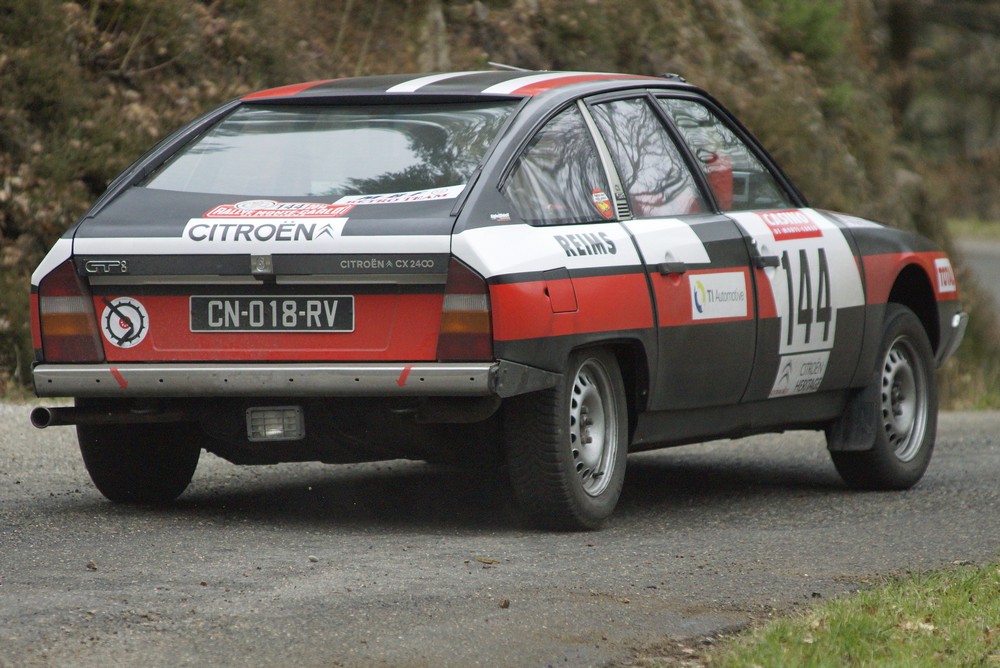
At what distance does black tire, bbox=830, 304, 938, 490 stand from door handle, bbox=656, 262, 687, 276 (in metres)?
1.67

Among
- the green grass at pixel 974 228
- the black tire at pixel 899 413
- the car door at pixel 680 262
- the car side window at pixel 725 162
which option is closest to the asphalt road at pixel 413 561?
the black tire at pixel 899 413

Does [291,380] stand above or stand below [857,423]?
above

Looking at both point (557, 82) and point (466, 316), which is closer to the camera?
point (466, 316)

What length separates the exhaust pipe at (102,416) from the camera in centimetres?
609

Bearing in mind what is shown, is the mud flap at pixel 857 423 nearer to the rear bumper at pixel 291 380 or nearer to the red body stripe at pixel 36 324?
the rear bumper at pixel 291 380

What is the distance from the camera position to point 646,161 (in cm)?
685

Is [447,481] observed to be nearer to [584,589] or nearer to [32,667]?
[584,589]

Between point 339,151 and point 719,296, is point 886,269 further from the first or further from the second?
point 339,151

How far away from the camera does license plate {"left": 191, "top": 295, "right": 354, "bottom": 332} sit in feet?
19.2

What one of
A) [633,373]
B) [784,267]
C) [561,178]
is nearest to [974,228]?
[784,267]

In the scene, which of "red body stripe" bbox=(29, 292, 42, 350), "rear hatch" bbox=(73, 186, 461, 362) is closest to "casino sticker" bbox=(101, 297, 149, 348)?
"rear hatch" bbox=(73, 186, 461, 362)

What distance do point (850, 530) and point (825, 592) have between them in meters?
1.39

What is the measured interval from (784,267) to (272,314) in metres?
2.35

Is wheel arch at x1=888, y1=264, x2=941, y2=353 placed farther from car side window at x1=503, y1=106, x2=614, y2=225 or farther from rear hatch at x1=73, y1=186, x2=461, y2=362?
rear hatch at x1=73, y1=186, x2=461, y2=362
